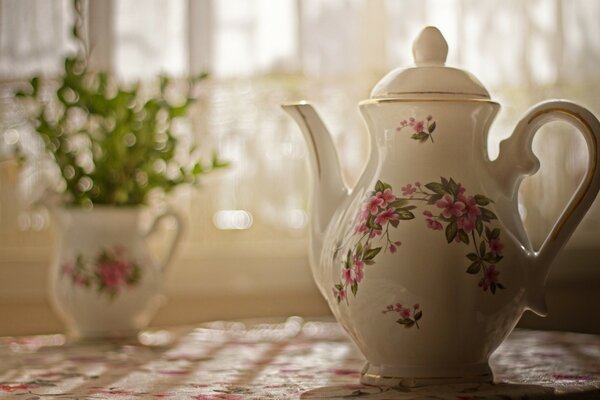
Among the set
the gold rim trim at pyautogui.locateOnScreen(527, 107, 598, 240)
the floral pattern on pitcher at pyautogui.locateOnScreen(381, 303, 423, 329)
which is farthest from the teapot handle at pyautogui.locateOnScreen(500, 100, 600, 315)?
the floral pattern on pitcher at pyautogui.locateOnScreen(381, 303, 423, 329)

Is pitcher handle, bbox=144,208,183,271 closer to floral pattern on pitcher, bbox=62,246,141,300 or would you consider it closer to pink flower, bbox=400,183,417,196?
floral pattern on pitcher, bbox=62,246,141,300

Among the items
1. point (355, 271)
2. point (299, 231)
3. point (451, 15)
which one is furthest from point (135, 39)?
point (355, 271)

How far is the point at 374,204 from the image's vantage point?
0.81 meters

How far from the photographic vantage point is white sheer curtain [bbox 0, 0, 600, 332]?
1.97m

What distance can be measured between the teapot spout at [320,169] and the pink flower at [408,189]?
104mm

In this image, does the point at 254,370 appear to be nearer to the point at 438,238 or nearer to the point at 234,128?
the point at 438,238

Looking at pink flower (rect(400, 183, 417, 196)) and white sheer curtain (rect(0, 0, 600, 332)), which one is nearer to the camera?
pink flower (rect(400, 183, 417, 196))

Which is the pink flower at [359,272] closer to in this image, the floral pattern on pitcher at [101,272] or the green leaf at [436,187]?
the green leaf at [436,187]

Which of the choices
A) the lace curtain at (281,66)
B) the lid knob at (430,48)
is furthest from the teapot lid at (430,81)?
the lace curtain at (281,66)

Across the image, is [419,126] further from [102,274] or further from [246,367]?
[102,274]

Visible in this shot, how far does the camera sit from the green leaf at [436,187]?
80 cm

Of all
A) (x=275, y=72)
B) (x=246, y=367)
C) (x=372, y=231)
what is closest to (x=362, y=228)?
(x=372, y=231)

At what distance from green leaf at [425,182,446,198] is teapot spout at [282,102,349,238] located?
12 cm

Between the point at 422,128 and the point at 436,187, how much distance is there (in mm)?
59
